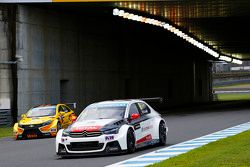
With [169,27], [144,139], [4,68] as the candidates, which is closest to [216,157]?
[144,139]

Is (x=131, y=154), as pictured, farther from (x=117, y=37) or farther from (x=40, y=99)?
(x=117, y=37)

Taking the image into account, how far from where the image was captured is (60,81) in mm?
41000

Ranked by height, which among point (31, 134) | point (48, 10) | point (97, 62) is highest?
point (48, 10)

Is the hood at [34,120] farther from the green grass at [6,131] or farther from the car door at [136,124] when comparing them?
the car door at [136,124]

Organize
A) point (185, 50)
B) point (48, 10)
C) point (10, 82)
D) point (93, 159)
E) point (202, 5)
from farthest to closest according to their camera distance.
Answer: point (185, 50) → point (202, 5) → point (48, 10) → point (10, 82) → point (93, 159)

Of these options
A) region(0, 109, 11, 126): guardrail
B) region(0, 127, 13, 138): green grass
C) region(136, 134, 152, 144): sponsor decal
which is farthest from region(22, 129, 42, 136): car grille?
region(0, 109, 11, 126): guardrail

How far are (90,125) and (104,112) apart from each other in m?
1.34

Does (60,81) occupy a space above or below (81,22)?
below

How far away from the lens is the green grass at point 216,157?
13.4 m

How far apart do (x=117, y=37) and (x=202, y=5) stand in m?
8.77

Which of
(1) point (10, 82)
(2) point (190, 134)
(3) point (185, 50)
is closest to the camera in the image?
(2) point (190, 134)

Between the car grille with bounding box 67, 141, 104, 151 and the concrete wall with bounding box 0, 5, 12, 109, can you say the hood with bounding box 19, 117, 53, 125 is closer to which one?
the concrete wall with bounding box 0, 5, 12, 109

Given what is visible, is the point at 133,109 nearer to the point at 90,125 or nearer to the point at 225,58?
the point at 90,125

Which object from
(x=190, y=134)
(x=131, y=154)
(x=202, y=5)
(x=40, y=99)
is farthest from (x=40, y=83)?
(x=131, y=154)
